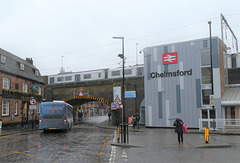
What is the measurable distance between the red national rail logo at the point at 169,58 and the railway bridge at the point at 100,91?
6244mm

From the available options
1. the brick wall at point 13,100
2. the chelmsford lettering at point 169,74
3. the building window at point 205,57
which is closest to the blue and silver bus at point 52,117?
the brick wall at point 13,100

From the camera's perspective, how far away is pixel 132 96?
30609 mm

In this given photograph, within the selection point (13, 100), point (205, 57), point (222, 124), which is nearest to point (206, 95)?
point (222, 124)

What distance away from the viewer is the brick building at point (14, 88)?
26.5 metres

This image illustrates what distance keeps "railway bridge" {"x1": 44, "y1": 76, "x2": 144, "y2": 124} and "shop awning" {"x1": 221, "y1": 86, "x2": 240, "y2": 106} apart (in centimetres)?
1090

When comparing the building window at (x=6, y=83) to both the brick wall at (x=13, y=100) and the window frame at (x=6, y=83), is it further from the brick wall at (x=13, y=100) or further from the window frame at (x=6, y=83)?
the brick wall at (x=13, y=100)

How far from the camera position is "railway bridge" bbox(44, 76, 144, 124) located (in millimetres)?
31078

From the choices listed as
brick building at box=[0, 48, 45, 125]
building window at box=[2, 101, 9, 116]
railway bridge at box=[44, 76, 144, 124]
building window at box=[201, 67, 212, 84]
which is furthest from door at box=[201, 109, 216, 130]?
building window at box=[2, 101, 9, 116]

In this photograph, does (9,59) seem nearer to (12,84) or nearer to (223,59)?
(12,84)

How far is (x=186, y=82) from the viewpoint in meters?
24.5

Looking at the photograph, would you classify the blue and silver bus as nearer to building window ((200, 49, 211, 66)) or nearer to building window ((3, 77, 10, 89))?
building window ((3, 77, 10, 89))

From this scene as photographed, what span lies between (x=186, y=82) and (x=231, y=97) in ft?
14.8

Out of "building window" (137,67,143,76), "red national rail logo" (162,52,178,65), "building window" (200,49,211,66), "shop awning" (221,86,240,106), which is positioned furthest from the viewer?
"building window" (137,67,143,76)

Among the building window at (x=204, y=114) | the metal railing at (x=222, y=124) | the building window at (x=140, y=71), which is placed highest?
the building window at (x=140, y=71)
